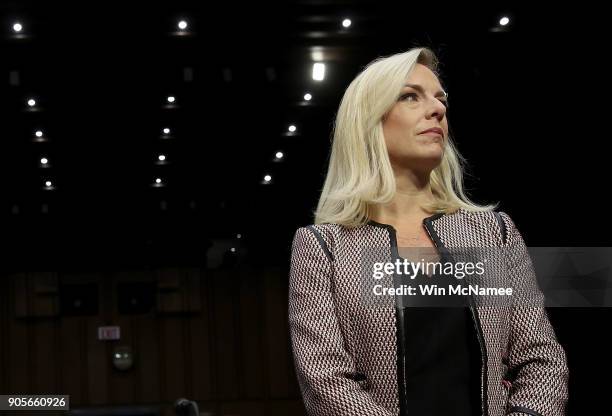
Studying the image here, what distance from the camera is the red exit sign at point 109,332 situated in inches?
512

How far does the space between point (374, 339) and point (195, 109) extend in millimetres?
7585

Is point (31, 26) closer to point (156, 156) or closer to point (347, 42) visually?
point (347, 42)

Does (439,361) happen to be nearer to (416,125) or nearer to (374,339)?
(374,339)

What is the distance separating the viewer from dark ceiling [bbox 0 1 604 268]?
6.63 metres

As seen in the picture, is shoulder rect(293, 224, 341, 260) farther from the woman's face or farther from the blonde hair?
the woman's face

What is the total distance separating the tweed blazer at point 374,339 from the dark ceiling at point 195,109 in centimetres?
322

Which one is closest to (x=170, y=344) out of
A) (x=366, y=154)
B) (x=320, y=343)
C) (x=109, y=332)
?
(x=109, y=332)

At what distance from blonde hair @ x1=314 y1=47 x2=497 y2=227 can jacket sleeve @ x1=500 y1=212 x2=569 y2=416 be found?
0.46ft

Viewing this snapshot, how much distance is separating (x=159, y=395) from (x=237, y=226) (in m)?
2.87

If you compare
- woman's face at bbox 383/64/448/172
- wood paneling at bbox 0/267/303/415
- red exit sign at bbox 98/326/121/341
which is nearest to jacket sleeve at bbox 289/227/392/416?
woman's face at bbox 383/64/448/172

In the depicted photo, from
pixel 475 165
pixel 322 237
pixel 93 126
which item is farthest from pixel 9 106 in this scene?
pixel 322 237

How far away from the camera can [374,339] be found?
1.34m

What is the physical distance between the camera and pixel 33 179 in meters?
10.9

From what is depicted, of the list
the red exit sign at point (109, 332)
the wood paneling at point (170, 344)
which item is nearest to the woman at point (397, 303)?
the wood paneling at point (170, 344)
